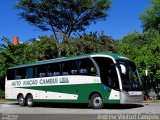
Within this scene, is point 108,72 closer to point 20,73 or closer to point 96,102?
point 96,102

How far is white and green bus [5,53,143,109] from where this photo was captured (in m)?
22.7

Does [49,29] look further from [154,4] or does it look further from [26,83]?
[26,83]

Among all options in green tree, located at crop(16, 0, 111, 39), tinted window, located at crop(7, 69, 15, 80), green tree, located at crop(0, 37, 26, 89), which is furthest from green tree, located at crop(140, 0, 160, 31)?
tinted window, located at crop(7, 69, 15, 80)

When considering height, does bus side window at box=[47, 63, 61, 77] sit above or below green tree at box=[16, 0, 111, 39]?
below

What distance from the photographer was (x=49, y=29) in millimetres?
51969

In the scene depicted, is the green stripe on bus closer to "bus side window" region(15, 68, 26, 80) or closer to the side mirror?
the side mirror

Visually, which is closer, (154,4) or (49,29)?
(49,29)

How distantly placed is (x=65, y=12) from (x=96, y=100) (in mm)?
29778

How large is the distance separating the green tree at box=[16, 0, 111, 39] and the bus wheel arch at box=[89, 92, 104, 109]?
2767 centimetres

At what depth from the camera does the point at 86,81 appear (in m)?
23.9

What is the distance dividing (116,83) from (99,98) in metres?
1.50

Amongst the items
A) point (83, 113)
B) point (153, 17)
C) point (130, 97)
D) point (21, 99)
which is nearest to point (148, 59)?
point (21, 99)

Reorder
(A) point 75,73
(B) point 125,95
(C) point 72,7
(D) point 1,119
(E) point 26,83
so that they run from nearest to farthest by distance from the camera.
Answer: (D) point 1,119 → (B) point 125,95 → (A) point 75,73 → (E) point 26,83 → (C) point 72,7

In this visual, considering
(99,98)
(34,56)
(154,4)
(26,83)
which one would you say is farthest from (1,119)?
(154,4)
